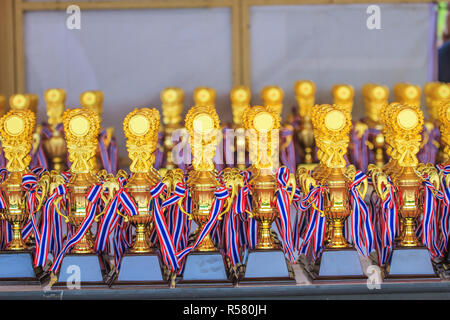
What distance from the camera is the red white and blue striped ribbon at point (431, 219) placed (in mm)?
2445

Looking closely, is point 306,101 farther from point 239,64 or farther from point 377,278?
point 377,278

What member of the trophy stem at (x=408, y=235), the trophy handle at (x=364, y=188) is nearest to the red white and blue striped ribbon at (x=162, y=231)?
the trophy handle at (x=364, y=188)

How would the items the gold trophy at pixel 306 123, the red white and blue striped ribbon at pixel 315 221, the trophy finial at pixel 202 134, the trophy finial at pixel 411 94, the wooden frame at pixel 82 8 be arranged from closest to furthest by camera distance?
the trophy finial at pixel 202 134 < the red white and blue striped ribbon at pixel 315 221 < the trophy finial at pixel 411 94 < the gold trophy at pixel 306 123 < the wooden frame at pixel 82 8

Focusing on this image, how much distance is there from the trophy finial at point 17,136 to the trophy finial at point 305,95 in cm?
195

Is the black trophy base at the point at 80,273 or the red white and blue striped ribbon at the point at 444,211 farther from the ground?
the red white and blue striped ribbon at the point at 444,211

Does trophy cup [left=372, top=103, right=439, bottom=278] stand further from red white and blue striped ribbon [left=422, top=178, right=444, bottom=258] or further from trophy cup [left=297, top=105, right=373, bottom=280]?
trophy cup [left=297, top=105, right=373, bottom=280]

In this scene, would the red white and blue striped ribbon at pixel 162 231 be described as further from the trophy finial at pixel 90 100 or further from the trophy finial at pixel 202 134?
the trophy finial at pixel 90 100

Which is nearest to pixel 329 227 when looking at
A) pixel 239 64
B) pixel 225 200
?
pixel 225 200

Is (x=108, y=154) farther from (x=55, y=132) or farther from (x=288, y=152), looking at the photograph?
(x=288, y=152)

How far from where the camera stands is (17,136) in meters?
2.40

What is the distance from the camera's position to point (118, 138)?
176 inches

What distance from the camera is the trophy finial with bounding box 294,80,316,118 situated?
158 inches

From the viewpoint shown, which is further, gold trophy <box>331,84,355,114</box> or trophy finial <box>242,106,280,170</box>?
gold trophy <box>331,84,355,114</box>

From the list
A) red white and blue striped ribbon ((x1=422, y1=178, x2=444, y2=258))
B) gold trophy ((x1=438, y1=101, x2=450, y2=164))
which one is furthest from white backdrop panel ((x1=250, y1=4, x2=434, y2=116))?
red white and blue striped ribbon ((x1=422, y1=178, x2=444, y2=258))
